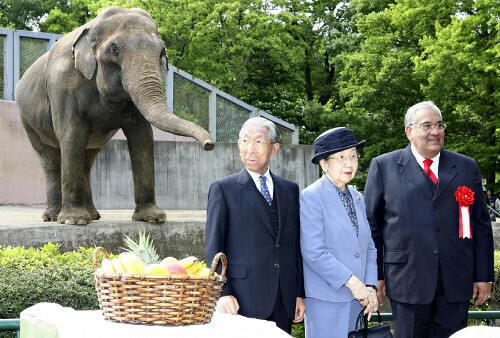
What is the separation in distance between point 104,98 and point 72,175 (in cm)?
89

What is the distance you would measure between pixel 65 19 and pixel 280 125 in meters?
26.7

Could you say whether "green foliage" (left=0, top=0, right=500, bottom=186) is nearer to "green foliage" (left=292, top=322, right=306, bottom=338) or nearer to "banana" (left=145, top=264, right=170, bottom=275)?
"green foliage" (left=292, top=322, right=306, bottom=338)

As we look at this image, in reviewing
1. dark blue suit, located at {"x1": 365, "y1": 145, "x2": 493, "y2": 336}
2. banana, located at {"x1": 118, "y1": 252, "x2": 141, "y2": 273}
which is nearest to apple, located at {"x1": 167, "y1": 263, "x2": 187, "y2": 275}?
banana, located at {"x1": 118, "y1": 252, "x2": 141, "y2": 273}

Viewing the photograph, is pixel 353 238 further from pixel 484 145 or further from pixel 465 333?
pixel 484 145

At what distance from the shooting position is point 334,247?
4.95 m

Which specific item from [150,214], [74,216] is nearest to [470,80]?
[150,214]

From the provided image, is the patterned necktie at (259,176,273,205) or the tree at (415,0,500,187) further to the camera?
the tree at (415,0,500,187)

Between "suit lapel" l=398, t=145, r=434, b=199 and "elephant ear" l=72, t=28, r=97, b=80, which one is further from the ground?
"elephant ear" l=72, t=28, r=97, b=80

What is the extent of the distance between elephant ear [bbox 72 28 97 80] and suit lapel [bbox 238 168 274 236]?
13.1 feet

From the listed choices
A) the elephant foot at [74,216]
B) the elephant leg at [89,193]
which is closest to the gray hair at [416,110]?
the elephant foot at [74,216]

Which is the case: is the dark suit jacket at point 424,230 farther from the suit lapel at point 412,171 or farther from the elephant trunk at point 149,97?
the elephant trunk at point 149,97

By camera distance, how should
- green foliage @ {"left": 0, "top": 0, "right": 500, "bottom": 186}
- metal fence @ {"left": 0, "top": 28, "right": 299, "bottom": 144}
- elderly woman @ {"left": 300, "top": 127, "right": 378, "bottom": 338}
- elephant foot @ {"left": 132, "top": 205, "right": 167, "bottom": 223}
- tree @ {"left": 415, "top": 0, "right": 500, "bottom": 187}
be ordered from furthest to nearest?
green foliage @ {"left": 0, "top": 0, "right": 500, "bottom": 186} < tree @ {"left": 415, "top": 0, "right": 500, "bottom": 187} < metal fence @ {"left": 0, "top": 28, "right": 299, "bottom": 144} < elephant foot @ {"left": 132, "top": 205, "right": 167, "bottom": 223} < elderly woman @ {"left": 300, "top": 127, "right": 378, "bottom": 338}

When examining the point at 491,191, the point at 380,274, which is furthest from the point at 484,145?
the point at 380,274

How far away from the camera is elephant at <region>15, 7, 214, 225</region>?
8.20m
